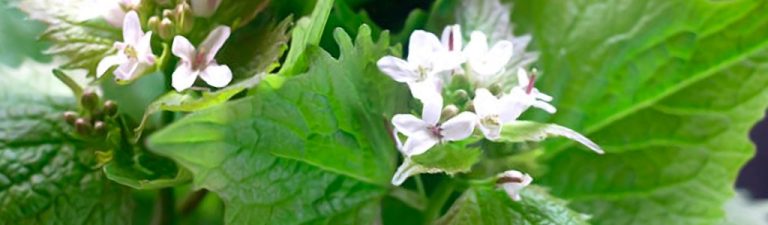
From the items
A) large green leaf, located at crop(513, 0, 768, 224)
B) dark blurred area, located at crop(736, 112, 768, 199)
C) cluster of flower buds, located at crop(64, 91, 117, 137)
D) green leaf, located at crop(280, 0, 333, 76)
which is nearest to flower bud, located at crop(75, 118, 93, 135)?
cluster of flower buds, located at crop(64, 91, 117, 137)

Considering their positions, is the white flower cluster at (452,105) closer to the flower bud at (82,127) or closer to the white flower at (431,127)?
the white flower at (431,127)

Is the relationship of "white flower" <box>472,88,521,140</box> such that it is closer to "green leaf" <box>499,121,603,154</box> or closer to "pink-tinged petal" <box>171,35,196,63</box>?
"green leaf" <box>499,121,603,154</box>

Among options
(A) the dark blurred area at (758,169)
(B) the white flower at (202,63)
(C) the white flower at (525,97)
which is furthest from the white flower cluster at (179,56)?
(A) the dark blurred area at (758,169)

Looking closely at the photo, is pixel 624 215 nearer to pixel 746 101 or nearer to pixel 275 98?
pixel 746 101

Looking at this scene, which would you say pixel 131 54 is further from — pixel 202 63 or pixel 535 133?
pixel 535 133

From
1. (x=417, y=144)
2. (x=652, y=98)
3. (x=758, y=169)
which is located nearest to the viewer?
(x=417, y=144)

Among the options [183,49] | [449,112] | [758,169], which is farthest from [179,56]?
[758,169]

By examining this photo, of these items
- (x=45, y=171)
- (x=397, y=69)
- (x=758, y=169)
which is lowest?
(x=45, y=171)

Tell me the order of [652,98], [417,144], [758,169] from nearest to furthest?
[417,144] < [652,98] < [758,169]
